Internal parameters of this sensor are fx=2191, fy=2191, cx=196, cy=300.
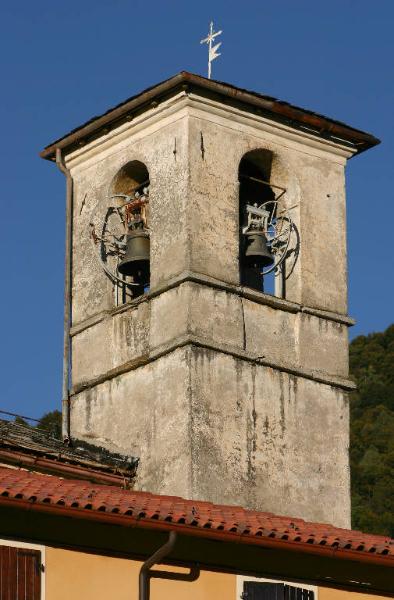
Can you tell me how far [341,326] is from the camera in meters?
30.8

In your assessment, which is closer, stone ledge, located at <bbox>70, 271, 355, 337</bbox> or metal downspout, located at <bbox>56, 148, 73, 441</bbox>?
stone ledge, located at <bbox>70, 271, 355, 337</bbox>

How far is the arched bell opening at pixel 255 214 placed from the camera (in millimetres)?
30594

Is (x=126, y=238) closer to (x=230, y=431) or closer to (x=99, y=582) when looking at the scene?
(x=230, y=431)

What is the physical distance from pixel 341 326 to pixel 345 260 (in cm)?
109

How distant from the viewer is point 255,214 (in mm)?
30891

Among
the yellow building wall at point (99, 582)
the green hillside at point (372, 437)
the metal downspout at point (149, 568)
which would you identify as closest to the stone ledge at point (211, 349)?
the yellow building wall at point (99, 582)

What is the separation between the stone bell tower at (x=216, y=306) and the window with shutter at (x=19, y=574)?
7.30 m

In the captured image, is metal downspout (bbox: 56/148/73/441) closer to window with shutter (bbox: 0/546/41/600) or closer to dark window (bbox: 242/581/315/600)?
dark window (bbox: 242/581/315/600)

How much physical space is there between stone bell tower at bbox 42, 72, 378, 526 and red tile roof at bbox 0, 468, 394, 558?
18.1 feet

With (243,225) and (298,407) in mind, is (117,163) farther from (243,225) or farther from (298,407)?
(298,407)

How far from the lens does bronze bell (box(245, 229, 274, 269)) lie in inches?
1200

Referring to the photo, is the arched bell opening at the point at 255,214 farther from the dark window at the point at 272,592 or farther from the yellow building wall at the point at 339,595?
the dark window at the point at 272,592

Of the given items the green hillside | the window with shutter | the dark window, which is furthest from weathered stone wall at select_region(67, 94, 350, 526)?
the green hillside

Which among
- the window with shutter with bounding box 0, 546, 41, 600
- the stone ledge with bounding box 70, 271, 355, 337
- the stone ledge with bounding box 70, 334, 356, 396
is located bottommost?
the window with shutter with bounding box 0, 546, 41, 600
